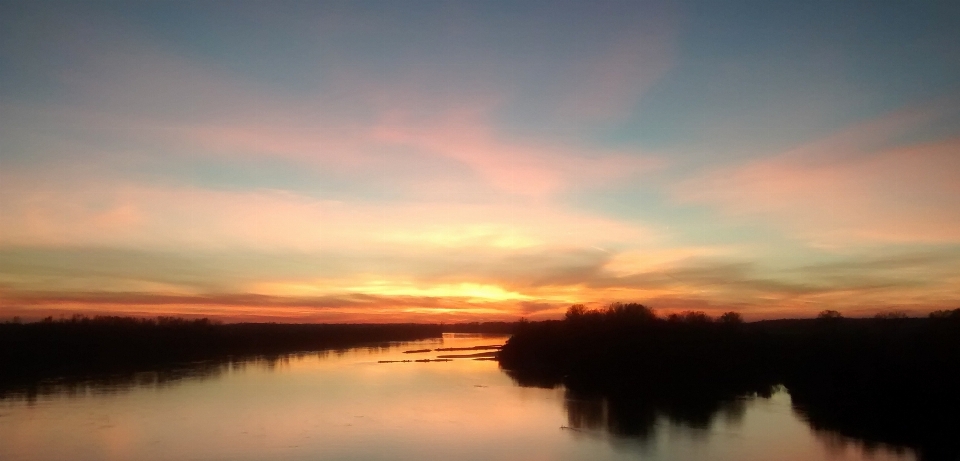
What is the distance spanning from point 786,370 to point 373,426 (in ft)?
80.5

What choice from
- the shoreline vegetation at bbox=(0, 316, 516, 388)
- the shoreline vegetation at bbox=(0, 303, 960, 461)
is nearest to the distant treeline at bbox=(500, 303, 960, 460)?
the shoreline vegetation at bbox=(0, 303, 960, 461)

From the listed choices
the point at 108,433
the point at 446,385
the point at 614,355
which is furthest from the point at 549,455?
the point at 614,355

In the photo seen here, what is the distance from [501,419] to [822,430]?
1046 cm

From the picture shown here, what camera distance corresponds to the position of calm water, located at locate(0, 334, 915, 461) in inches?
816

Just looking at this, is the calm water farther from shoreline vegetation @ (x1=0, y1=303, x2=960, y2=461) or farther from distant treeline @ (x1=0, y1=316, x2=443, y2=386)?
distant treeline @ (x1=0, y1=316, x2=443, y2=386)

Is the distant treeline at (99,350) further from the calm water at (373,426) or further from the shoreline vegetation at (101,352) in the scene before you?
the calm water at (373,426)

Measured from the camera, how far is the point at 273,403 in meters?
30.7

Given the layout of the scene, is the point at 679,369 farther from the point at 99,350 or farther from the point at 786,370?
the point at 99,350

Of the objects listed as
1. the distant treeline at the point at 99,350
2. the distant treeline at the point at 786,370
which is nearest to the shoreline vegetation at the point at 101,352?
the distant treeline at the point at 99,350

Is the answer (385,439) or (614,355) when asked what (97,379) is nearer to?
(385,439)

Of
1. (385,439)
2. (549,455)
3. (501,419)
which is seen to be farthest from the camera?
(501,419)

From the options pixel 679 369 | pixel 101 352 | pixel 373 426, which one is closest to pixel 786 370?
pixel 679 369

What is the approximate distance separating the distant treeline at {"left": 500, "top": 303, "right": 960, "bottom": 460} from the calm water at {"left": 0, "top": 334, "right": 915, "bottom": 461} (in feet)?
5.42

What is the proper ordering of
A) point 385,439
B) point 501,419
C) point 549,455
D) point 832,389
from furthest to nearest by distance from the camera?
point 832,389
point 501,419
point 385,439
point 549,455
